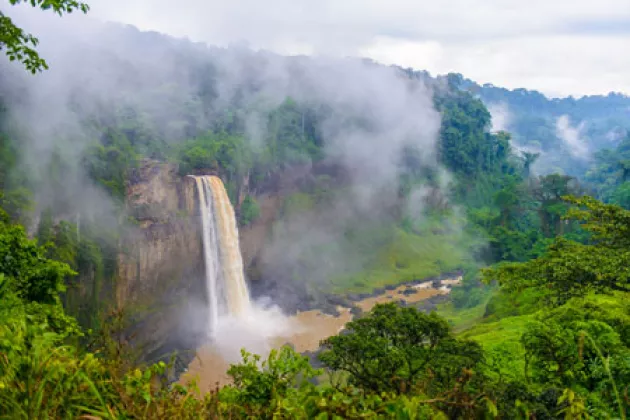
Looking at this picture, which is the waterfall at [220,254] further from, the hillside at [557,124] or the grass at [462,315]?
the hillside at [557,124]

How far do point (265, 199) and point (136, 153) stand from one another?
12932 mm

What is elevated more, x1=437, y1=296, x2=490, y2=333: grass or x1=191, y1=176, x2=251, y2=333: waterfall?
x1=191, y1=176, x2=251, y2=333: waterfall

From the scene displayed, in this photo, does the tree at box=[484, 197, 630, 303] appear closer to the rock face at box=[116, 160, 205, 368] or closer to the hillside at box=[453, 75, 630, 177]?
the rock face at box=[116, 160, 205, 368]

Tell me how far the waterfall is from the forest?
3.32 m

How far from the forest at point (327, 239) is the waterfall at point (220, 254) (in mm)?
3325

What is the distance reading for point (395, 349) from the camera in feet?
34.8

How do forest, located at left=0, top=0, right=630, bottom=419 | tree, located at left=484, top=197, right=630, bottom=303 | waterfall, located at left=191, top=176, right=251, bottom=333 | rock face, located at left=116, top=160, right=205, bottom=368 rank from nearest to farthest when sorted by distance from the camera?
forest, located at left=0, top=0, right=630, bottom=419 → tree, located at left=484, top=197, right=630, bottom=303 → rock face, located at left=116, top=160, right=205, bottom=368 → waterfall, located at left=191, top=176, right=251, bottom=333

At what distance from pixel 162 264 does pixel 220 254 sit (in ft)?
13.5

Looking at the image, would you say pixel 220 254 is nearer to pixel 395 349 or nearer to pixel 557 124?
pixel 395 349

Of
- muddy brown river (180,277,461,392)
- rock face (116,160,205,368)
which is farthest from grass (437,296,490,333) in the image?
rock face (116,160,205,368)

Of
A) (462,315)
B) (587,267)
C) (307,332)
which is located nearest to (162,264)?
(307,332)

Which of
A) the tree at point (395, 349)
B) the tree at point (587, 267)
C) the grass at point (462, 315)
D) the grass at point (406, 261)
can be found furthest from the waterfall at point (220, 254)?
the tree at point (395, 349)

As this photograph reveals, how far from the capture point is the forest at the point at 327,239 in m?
3.85

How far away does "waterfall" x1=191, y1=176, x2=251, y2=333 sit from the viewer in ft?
111
